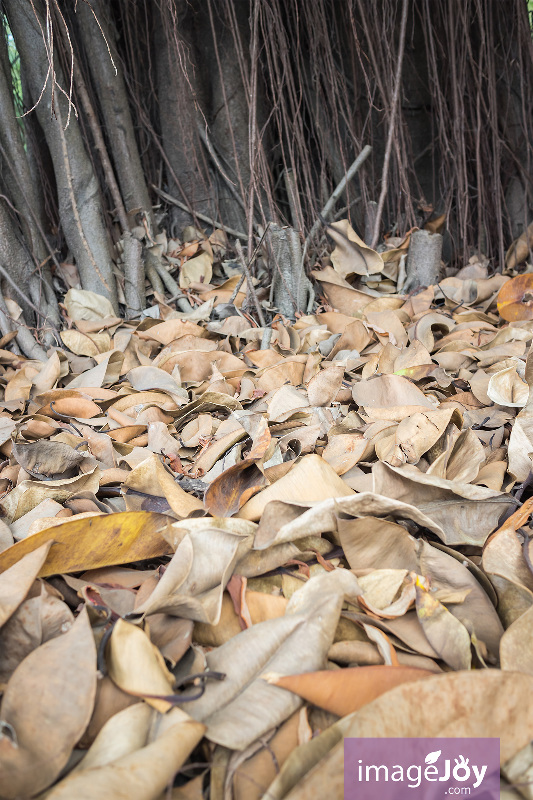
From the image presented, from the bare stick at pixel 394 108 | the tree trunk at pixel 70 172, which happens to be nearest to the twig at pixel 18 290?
the tree trunk at pixel 70 172

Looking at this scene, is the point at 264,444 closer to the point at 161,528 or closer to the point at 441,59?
the point at 161,528

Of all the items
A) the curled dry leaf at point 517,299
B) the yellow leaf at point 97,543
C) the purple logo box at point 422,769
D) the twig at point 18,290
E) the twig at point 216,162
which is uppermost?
the twig at point 216,162

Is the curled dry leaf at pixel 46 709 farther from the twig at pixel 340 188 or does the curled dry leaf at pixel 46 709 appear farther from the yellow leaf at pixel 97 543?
the twig at pixel 340 188

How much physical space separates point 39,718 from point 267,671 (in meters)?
0.16

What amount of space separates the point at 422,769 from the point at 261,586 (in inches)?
8.0

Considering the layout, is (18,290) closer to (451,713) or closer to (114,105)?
(114,105)

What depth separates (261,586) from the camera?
0.54 m

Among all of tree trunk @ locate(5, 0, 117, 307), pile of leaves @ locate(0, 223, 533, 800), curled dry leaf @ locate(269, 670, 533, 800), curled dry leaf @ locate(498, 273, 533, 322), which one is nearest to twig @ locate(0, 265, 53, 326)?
tree trunk @ locate(5, 0, 117, 307)

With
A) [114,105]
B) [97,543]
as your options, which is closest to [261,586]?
[97,543]

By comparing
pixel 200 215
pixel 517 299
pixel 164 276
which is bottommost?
pixel 517 299

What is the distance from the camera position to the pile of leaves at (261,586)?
39 centimetres

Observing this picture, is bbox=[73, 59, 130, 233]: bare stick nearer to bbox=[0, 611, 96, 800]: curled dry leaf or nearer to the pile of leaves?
the pile of leaves

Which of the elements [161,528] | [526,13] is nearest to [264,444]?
Result: [161,528]

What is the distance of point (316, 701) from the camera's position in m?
0.42
